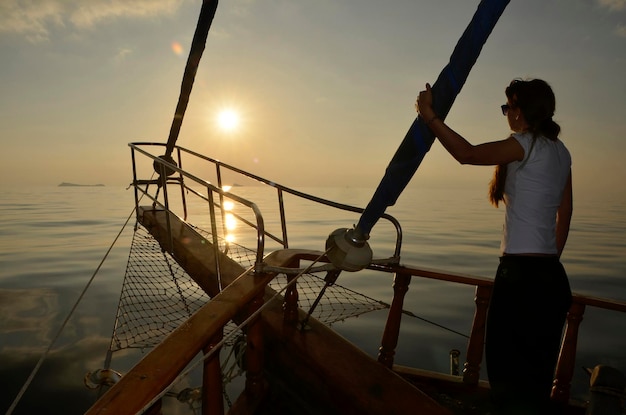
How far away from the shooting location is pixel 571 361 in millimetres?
2615

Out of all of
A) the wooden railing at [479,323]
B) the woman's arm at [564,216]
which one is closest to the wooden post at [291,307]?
the wooden railing at [479,323]

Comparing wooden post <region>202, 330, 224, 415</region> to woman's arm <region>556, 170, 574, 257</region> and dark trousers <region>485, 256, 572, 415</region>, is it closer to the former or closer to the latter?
dark trousers <region>485, 256, 572, 415</region>

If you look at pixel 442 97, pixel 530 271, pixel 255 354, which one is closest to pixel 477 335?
pixel 530 271

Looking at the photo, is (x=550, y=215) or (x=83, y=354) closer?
(x=550, y=215)

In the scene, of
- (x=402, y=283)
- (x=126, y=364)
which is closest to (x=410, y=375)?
(x=402, y=283)

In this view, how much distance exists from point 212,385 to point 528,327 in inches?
59.1

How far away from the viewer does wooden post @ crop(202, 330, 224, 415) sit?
1.49 metres

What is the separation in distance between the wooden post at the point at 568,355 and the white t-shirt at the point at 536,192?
120 centimetres

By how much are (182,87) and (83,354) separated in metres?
5.45

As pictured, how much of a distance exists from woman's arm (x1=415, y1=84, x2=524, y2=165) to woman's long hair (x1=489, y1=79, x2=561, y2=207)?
4.2 inches

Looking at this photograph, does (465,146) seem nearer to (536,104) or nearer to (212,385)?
(536,104)

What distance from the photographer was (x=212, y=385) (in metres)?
1.52

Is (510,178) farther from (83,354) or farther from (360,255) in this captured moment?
(83,354)

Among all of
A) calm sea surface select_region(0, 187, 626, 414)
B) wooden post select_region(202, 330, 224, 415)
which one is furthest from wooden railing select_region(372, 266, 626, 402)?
wooden post select_region(202, 330, 224, 415)
